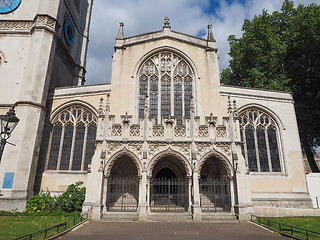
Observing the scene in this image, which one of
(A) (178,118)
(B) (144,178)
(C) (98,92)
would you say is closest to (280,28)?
(A) (178,118)

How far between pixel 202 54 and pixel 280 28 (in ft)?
41.2

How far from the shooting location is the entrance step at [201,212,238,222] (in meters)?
12.0

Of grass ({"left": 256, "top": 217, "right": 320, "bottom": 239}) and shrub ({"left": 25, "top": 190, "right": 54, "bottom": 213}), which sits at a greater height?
shrub ({"left": 25, "top": 190, "right": 54, "bottom": 213})

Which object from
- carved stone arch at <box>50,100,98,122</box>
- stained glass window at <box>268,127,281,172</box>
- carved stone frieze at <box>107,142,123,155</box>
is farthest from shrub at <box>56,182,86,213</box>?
stained glass window at <box>268,127,281,172</box>

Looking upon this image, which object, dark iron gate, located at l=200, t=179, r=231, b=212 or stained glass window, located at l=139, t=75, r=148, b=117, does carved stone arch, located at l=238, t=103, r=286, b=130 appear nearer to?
dark iron gate, located at l=200, t=179, r=231, b=212

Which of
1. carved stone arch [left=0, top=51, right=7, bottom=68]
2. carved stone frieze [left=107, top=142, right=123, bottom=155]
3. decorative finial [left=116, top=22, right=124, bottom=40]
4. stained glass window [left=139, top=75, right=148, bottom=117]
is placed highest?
decorative finial [left=116, top=22, right=124, bottom=40]

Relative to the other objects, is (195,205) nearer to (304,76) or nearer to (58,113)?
(58,113)

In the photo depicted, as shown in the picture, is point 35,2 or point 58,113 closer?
point 58,113

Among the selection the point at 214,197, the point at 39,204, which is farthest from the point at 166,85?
the point at 39,204

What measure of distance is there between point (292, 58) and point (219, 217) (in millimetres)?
19742

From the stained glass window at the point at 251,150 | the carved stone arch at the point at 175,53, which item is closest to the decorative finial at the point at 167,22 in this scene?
the carved stone arch at the point at 175,53

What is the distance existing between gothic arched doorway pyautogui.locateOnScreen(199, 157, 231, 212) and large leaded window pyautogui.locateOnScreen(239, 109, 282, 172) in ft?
9.51

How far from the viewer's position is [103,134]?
1345 cm

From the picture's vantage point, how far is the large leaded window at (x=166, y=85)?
58.9 ft
